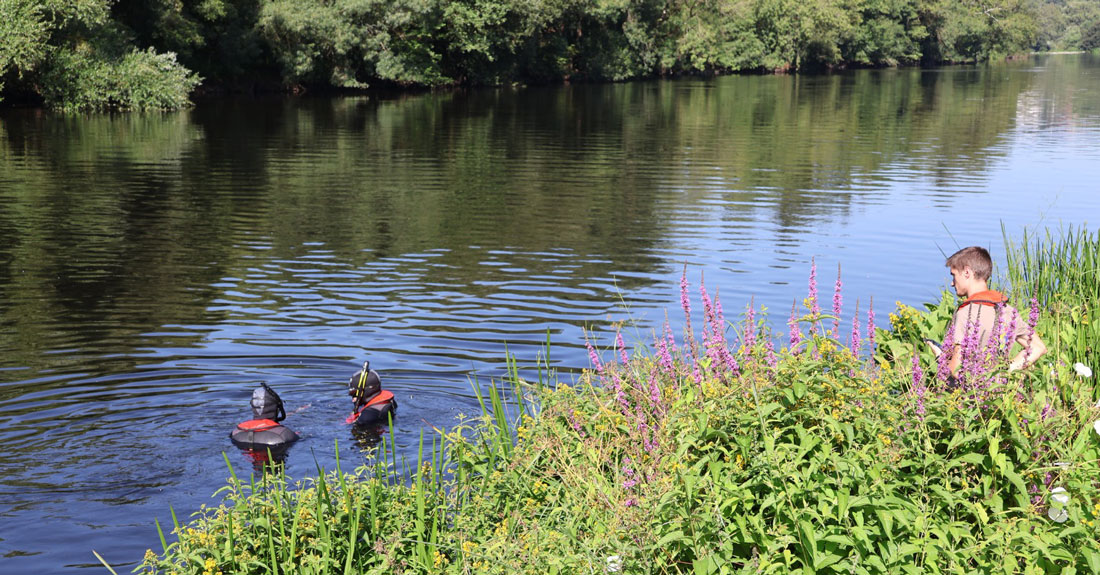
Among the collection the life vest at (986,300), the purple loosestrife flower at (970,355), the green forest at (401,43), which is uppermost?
the green forest at (401,43)

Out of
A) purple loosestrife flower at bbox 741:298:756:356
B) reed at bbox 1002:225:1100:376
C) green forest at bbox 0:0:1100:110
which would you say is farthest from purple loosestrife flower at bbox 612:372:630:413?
green forest at bbox 0:0:1100:110

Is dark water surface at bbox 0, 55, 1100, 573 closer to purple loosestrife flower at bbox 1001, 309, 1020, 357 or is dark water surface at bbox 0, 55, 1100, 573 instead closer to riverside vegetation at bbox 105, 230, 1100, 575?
riverside vegetation at bbox 105, 230, 1100, 575

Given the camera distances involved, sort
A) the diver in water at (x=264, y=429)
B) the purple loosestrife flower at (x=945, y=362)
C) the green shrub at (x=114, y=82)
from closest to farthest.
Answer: the purple loosestrife flower at (x=945, y=362) < the diver in water at (x=264, y=429) < the green shrub at (x=114, y=82)

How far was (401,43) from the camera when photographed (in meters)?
67.8

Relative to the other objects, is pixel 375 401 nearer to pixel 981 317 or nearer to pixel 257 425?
pixel 257 425

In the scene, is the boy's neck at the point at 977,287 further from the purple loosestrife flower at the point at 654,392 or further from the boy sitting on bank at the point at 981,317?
the purple loosestrife flower at the point at 654,392

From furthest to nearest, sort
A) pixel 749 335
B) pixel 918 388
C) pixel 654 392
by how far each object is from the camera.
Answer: pixel 654 392 → pixel 749 335 → pixel 918 388

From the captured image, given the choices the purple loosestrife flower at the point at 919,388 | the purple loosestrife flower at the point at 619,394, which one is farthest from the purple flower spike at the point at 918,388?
the purple loosestrife flower at the point at 619,394

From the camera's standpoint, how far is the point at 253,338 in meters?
13.0

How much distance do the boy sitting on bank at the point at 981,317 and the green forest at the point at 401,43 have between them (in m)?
43.6

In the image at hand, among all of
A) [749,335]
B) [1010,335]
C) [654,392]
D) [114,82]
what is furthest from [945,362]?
[114,82]

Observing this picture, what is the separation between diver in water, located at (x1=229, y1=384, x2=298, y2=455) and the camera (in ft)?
30.7

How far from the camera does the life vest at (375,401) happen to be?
32.6 ft

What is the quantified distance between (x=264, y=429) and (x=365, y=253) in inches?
360
